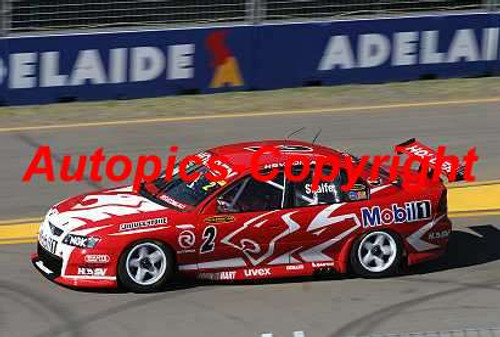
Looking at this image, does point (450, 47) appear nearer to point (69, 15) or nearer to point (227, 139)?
point (227, 139)

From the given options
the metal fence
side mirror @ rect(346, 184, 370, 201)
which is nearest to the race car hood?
side mirror @ rect(346, 184, 370, 201)

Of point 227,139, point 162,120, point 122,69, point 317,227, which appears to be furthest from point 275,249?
point 122,69

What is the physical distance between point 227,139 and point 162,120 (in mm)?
1573

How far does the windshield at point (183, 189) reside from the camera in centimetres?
1097

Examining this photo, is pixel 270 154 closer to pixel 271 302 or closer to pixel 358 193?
pixel 358 193

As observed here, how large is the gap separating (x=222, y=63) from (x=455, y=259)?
8.13 metres

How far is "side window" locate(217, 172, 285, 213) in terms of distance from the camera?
35.7 ft

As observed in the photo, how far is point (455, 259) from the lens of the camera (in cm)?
1218

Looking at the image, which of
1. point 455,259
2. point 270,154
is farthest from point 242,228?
point 455,259

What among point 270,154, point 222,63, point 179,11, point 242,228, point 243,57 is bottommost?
point 242,228

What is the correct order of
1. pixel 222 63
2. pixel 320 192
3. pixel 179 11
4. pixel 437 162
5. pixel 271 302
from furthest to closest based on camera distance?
pixel 222 63
pixel 179 11
pixel 437 162
pixel 320 192
pixel 271 302

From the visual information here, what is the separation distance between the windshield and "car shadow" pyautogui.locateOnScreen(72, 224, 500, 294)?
31.0 inches

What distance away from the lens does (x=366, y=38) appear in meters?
19.7

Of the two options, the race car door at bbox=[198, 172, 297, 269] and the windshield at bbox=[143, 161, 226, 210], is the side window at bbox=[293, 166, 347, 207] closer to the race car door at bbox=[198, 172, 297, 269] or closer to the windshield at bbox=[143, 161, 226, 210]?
the race car door at bbox=[198, 172, 297, 269]
